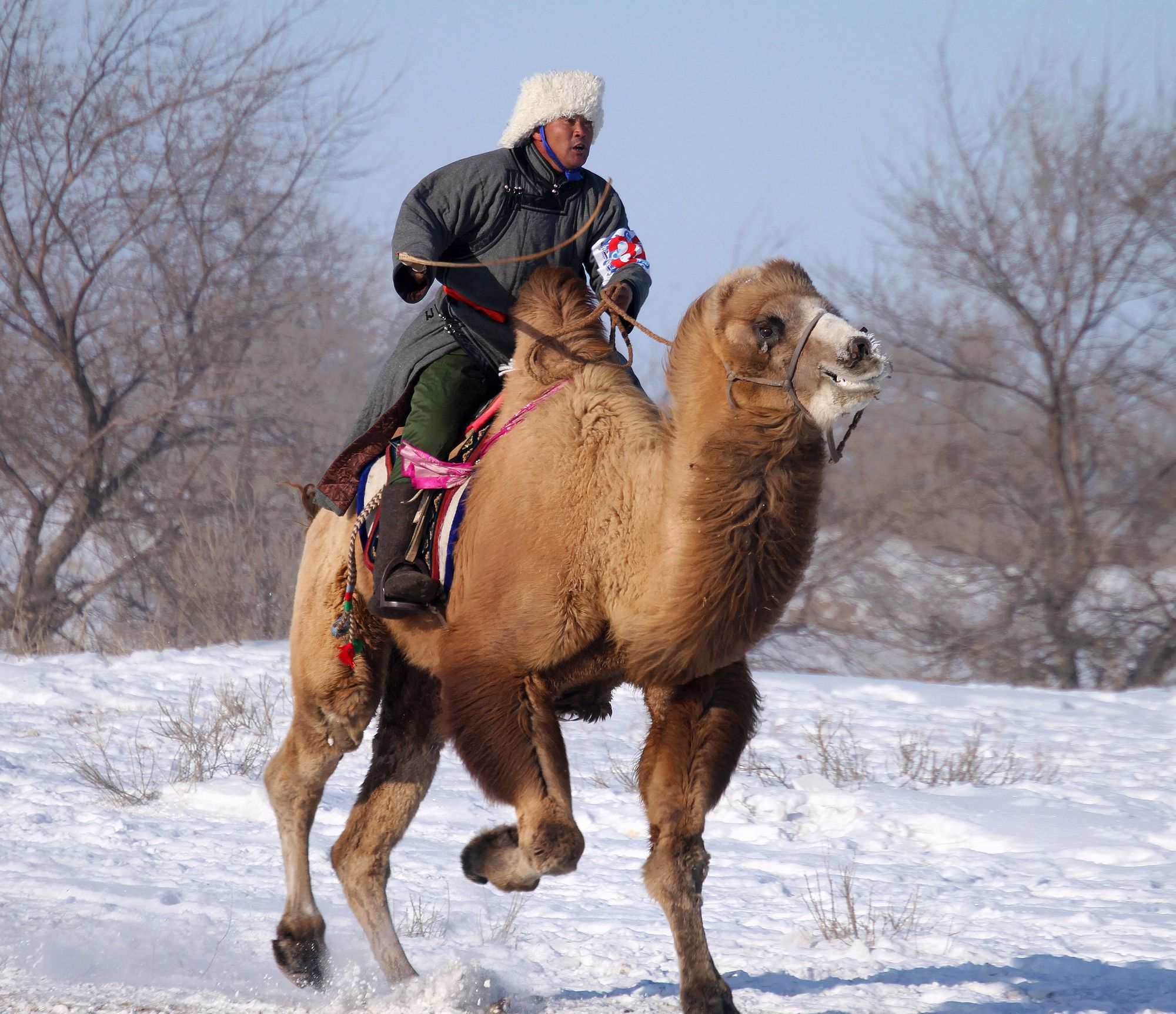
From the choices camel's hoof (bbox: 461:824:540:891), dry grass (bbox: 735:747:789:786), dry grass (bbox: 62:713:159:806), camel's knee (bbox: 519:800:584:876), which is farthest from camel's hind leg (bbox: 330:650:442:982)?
dry grass (bbox: 735:747:789:786)

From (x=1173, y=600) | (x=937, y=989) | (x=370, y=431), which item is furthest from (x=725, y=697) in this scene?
(x=1173, y=600)

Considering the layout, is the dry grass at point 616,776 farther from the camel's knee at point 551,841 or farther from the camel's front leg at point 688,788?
the camel's knee at point 551,841

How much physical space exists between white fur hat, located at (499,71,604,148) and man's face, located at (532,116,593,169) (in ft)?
0.06

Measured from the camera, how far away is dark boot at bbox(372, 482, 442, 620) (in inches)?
153

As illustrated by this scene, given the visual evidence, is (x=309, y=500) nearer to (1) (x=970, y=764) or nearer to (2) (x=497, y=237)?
(2) (x=497, y=237)

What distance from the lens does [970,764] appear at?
769 centimetres

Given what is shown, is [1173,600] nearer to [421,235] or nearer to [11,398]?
[421,235]

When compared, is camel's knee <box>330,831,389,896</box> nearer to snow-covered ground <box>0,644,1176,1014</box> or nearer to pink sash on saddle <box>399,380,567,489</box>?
snow-covered ground <box>0,644,1176,1014</box>

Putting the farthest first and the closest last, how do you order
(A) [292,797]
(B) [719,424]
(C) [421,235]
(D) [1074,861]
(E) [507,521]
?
1. (D) [1074,861]
2. (A) [292,797]
3. (C) [421,235]
4. (E) [507,521]
5. (B) [719,424]

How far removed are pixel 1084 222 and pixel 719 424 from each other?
14.9m

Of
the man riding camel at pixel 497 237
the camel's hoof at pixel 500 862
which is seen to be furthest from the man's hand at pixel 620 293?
the camel's hoof at pixel 500 862

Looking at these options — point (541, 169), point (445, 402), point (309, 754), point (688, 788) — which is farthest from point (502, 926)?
point (541, 169)

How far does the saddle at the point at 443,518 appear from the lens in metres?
3.96

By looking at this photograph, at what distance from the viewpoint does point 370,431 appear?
4562 millimetres
